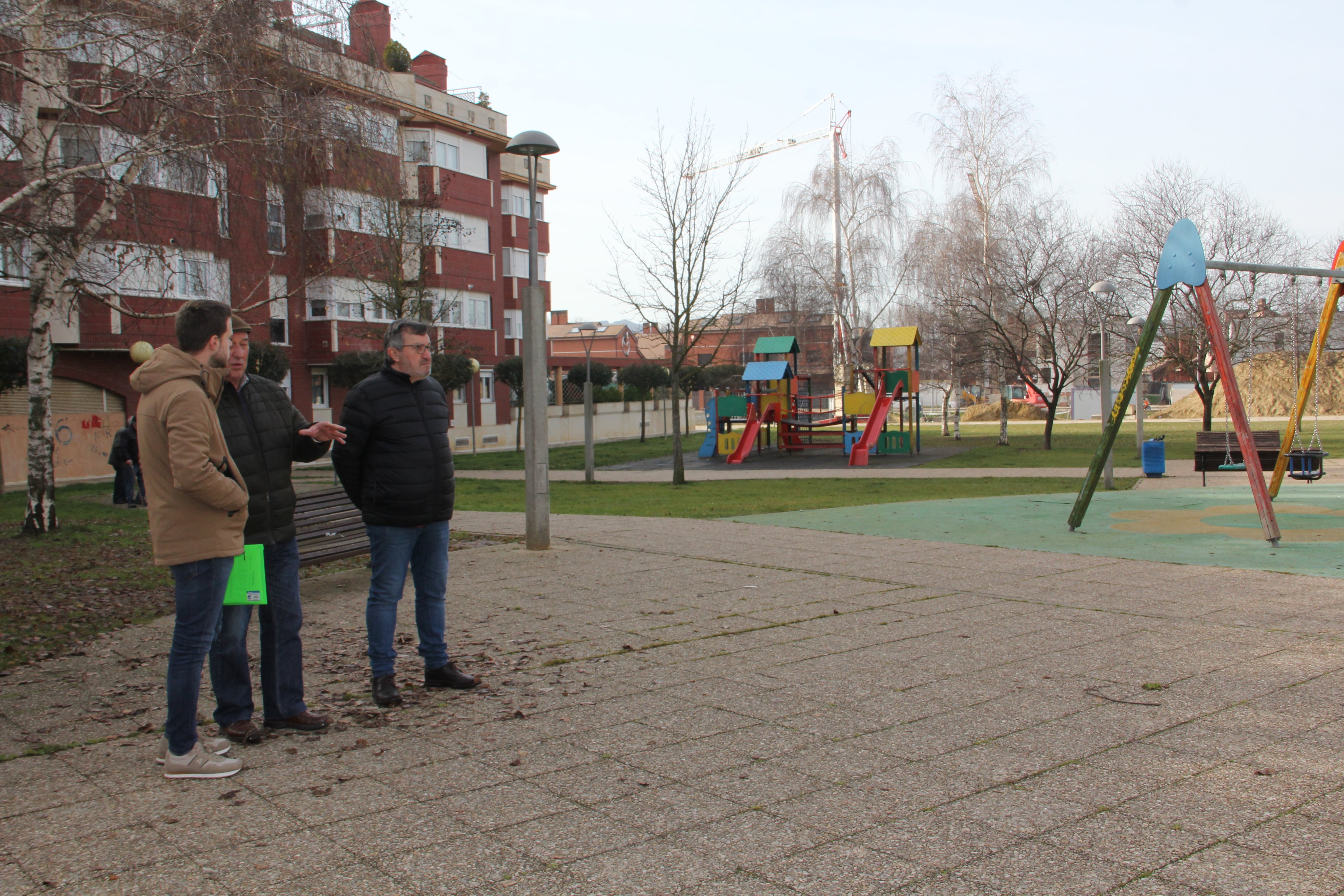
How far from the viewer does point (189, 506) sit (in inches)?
160

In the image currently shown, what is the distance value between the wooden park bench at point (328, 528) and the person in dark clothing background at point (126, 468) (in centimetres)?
1059

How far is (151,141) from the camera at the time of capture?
418 inches

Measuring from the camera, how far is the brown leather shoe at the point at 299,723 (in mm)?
4570

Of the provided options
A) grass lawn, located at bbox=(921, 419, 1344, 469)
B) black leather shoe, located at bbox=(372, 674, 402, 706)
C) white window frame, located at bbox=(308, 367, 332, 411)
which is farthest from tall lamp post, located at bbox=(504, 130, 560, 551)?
white window frame, located at bbox=(308, 367, 332, 411)

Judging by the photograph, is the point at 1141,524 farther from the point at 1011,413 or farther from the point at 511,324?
the point at 1011,413

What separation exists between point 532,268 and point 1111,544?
20.6 feet

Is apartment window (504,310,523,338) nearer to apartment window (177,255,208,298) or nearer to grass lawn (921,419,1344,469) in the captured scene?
grass lawn (921,419,1344,469)

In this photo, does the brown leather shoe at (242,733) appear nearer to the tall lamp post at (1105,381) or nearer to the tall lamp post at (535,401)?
the tall lamp post at (535,401)

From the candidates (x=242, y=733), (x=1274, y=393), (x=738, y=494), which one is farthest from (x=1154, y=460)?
(x=1274, y=393)

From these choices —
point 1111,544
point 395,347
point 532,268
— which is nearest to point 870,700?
point 395,347

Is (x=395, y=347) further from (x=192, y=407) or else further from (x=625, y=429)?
(x=625, y=429)

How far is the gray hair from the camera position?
5.08 meters

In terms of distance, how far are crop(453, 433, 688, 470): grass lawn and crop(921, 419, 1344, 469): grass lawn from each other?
9.10 meters

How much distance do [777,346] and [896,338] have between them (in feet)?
12.8
